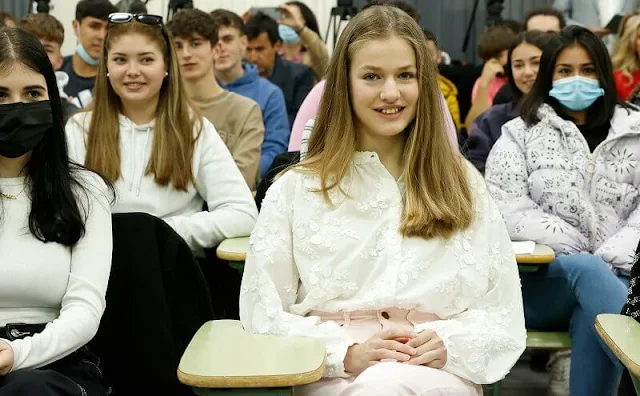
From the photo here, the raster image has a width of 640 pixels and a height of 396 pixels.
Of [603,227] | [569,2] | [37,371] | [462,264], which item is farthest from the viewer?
[569,2]

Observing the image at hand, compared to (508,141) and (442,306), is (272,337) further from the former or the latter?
(508,141)

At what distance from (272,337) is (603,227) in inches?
60.5

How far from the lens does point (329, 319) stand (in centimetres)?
194

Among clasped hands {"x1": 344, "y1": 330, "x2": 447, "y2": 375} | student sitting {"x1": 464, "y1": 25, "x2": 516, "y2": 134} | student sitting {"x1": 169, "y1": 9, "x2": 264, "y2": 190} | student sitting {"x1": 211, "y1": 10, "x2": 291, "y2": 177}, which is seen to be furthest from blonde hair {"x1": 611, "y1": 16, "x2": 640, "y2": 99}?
clasped hands {"x1": 344, "y1": 330, "x2": 447, "y2": 375}

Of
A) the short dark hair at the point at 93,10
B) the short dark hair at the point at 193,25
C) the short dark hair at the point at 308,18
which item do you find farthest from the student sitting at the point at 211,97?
the short dark hair at the point at 308,18

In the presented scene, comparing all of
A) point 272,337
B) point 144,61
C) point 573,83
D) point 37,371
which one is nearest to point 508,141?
point 573,83

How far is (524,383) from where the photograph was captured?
337 cm

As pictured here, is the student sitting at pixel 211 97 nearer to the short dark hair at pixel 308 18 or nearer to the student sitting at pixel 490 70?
the student sitting at pixel 490 70

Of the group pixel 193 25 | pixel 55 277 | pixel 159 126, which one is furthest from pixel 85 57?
pixel 55 277

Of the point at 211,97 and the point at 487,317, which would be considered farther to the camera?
the point at 211,97

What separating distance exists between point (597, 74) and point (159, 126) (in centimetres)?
141

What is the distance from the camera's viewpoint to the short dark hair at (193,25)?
384 cm

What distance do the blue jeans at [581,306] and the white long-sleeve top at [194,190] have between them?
0.87 meters

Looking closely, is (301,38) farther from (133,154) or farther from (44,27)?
(133,154)
